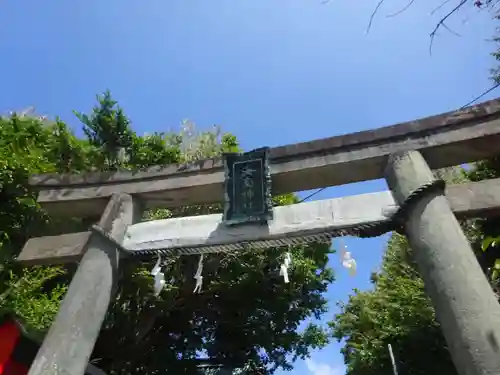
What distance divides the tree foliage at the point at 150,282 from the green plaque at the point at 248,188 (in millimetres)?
2949

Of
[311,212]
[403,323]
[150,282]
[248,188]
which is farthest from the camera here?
[403,323]

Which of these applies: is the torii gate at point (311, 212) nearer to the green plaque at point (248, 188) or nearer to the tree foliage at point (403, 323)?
the green plaque at point (248, 188)

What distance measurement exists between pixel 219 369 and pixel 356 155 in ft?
34.9

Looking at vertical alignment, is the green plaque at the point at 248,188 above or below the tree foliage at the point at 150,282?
below

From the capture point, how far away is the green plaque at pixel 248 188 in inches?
196

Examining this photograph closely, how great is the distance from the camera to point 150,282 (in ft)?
34.4

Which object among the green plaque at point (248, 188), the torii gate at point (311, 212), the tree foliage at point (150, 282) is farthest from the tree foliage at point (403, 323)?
the green plaque at point (248, 188)

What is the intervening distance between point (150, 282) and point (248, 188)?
624 centimetres

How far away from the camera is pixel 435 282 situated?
375 centimetres

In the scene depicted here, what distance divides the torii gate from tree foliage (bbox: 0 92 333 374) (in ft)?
8.74

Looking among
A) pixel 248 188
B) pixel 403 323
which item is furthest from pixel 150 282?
pixel 403 323

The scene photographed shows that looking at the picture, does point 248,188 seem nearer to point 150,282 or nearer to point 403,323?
point 150,282

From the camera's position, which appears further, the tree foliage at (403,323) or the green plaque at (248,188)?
the tree foliage at (403,323)

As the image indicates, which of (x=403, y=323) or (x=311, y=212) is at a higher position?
(x=403, y=323)
